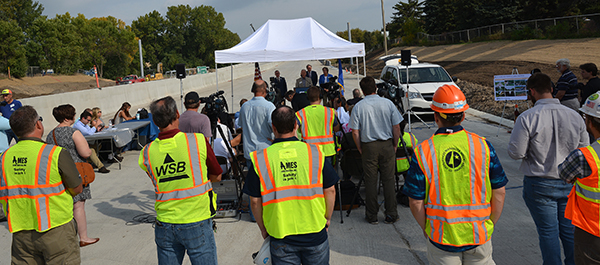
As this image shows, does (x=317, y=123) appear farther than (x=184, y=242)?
Yes

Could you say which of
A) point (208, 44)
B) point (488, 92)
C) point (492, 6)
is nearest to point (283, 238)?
point (488, 92)

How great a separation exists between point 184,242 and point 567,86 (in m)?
7.54

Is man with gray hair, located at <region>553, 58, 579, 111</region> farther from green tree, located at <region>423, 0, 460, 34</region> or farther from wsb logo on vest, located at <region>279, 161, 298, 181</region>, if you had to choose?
green tree, located at <region>423, 0, 460, 34</region>

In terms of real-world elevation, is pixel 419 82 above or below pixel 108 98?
below

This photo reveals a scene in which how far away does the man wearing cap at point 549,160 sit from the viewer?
3.80m

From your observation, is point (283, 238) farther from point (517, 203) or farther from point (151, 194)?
point (151, 194)

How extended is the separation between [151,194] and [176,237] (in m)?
5.14

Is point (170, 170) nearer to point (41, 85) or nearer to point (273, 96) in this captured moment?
point (273, 96)

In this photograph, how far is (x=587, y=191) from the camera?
110 inches

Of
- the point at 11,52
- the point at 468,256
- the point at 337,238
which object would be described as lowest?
the point at 337,238

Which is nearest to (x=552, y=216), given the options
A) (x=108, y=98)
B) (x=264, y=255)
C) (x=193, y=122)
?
(x=264, y=255)

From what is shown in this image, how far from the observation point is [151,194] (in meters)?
8.12

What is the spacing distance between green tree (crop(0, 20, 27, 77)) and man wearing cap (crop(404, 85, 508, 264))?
173 ft

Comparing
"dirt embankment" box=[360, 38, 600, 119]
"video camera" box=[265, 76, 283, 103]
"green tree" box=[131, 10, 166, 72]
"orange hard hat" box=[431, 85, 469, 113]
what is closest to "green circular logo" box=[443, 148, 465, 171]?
"orange hard hat" box=[431, 85, 469, 113]
